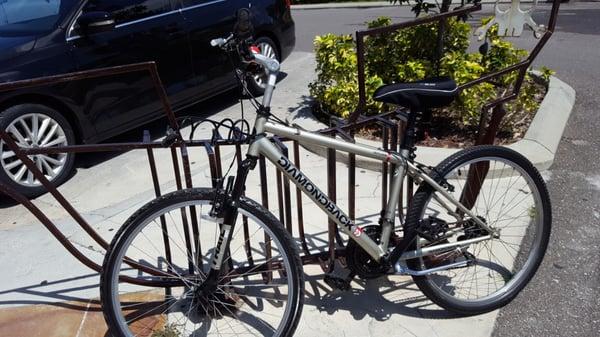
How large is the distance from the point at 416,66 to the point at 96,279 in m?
3.27

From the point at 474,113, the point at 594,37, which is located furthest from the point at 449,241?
the point at 594,37

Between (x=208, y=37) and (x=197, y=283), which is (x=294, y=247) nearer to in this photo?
(x=197, y=283)

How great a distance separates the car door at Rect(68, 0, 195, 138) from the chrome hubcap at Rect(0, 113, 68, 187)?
0.34 metres

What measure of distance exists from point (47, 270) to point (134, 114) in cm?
202

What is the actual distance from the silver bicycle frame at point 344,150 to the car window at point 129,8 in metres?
3.18

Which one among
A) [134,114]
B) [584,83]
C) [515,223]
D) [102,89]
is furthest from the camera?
[584,83]

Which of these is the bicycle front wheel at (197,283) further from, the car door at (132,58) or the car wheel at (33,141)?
the car door at (132,58)

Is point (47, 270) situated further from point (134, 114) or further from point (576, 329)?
point (576, 329)

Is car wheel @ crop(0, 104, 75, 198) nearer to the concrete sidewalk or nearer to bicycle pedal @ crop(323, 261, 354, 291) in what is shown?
the concrete sidewalk

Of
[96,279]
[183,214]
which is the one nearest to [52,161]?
[96,279]

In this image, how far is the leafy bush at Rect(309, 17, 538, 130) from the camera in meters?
4.80

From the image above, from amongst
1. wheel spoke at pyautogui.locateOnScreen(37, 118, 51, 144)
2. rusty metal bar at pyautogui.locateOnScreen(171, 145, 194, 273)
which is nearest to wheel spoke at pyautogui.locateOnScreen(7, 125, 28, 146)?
wheel spoke at pyautogui.locateOnScreen(37, 118, 51, 144)

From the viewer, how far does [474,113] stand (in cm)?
469

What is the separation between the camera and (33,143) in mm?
4234
